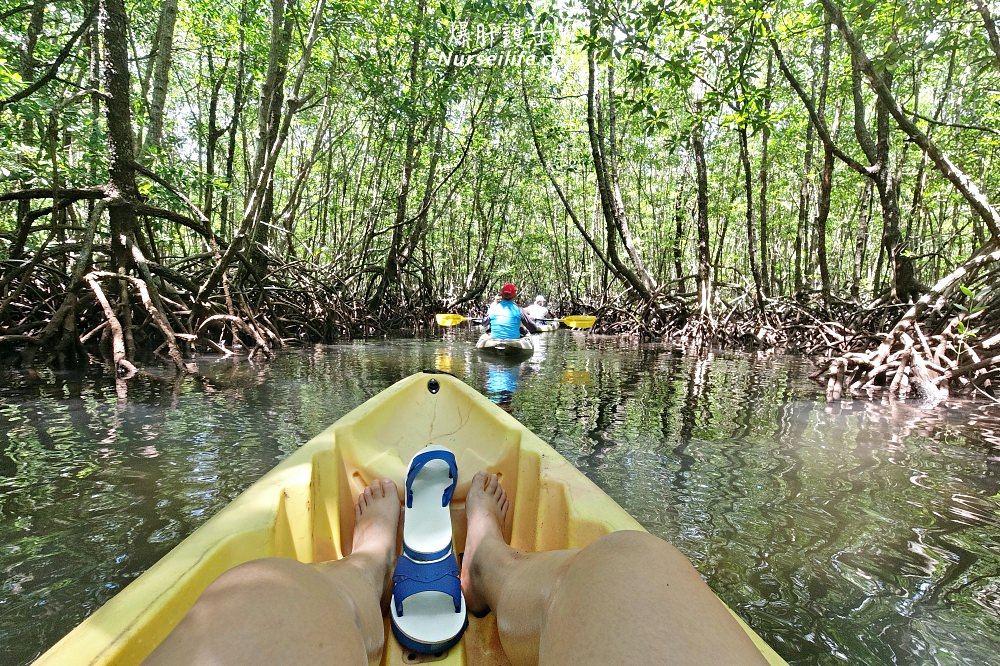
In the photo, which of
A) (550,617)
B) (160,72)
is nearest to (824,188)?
(550,617)

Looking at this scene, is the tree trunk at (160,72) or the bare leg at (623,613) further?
the tree trunk at (160,72)

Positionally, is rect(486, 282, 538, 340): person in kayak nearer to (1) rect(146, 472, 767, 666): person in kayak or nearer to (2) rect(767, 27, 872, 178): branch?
(2) rect(767, 27, 872, 178): branch

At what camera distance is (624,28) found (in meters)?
6.37

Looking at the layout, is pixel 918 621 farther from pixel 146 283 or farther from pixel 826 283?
pixel 826 283

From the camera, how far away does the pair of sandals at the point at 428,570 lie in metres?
1.39

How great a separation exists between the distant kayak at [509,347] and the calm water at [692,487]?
1.98 metres

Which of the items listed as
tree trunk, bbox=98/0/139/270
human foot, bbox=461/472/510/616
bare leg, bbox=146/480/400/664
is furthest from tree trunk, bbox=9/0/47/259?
bare leg, bbox=146/480/400/664

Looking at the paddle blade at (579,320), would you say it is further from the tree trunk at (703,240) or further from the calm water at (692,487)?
the calm water at (692,487)

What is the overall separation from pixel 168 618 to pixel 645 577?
0.91 metres

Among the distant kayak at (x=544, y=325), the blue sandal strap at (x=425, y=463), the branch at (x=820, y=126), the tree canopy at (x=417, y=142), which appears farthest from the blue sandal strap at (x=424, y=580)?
the distant kayak at (x=544, y=325)

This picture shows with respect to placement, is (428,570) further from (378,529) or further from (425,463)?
(425,463)

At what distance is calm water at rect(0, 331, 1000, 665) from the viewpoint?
66.4 inches

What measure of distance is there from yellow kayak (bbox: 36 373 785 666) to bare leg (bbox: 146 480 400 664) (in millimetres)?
238

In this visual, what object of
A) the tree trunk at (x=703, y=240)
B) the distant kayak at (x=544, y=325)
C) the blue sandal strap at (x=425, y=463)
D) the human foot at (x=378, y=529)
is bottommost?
the human foot at (x=378, y=529)
